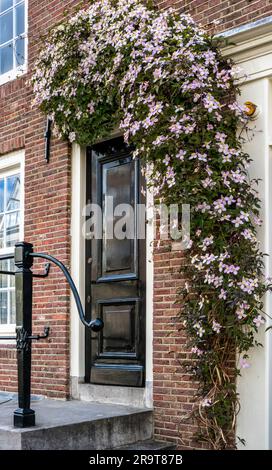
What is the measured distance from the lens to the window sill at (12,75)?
7043mm

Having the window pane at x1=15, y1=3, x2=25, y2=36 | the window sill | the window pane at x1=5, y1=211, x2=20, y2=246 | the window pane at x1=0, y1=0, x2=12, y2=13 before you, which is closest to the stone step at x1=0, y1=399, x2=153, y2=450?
the window pane at x1=5, y1=211, x2=20, y2=246

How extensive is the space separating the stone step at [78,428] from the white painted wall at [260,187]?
0.84 meters

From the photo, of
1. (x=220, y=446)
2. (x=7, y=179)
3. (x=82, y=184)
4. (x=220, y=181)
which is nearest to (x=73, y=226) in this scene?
(x=82, y=184)

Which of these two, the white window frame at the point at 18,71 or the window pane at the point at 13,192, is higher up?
the white window frame at the point at 18,71

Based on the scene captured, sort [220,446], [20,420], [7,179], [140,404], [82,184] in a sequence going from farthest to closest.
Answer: [7,179] → [82,184] → [140,404] → [220,446] → [20,420]

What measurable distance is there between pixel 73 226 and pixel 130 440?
209cm

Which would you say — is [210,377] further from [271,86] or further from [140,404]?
[271,86]

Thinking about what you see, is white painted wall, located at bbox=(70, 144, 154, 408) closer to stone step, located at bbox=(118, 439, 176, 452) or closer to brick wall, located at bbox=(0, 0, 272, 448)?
brick wall, located at bbox=(0, 0, 272, 448)

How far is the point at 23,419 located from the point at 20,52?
4390 millimetres

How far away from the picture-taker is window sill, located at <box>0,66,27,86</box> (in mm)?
7043

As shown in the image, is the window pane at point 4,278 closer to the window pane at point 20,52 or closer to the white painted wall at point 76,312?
the white painted wall at point 76,312

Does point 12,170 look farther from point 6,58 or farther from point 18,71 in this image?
point 6,58

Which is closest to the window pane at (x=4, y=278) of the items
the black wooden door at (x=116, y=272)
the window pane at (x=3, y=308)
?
the window pane at (x=3, y=308)
